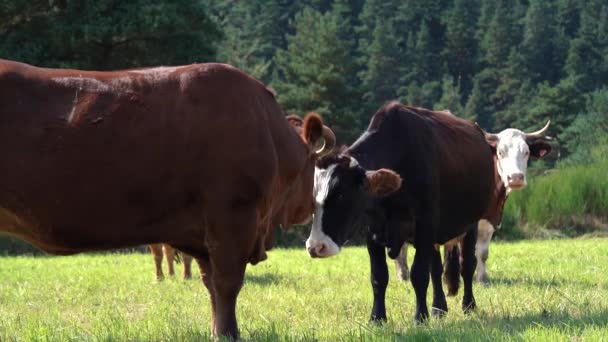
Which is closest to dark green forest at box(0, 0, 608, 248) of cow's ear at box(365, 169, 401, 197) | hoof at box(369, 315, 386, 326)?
hoof at box(369, 315, 386, 326)

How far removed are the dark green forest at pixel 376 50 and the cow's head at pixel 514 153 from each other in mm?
8655

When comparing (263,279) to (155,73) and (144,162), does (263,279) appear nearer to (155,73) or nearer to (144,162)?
(155,73)

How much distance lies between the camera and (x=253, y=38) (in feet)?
209

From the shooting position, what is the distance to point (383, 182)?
6.94 metres

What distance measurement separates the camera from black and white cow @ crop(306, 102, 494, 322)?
709cm

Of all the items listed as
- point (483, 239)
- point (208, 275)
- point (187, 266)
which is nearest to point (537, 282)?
point (483, 239)

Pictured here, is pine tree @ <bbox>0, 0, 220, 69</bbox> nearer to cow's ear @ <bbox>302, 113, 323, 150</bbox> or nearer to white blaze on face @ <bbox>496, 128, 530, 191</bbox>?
white blaze on face @ <bbox>496, 128, 530, 191</bbox>

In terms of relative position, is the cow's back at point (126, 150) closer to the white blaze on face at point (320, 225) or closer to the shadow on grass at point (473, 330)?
the shadow on grass at point (473, 330)

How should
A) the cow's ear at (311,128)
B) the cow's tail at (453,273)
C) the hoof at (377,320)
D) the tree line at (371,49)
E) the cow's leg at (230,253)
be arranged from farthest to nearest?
the tree line at (371,49) < the cow's tail at (453,273) < the hoof at (377,320) < the cow's ear at (311,128) < the cow's leg at (230,253)

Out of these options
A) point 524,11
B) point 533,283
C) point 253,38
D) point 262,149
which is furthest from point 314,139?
point 524,11

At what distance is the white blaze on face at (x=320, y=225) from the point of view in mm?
6895

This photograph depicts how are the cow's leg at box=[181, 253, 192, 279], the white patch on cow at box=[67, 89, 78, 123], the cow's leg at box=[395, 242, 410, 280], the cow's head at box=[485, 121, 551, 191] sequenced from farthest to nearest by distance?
the cow's head at box=[485, 121, 551, 191]
the cow's leg at box=[181, 253, 192, 279]
the cow's leg at box=[395, 242, 410, 280]
the white patch on cow at box=[67, 89, 78, 123]

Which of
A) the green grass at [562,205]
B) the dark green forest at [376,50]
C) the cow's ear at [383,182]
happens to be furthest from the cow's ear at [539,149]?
the green grass at [562,205]

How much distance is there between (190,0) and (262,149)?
20.9m
